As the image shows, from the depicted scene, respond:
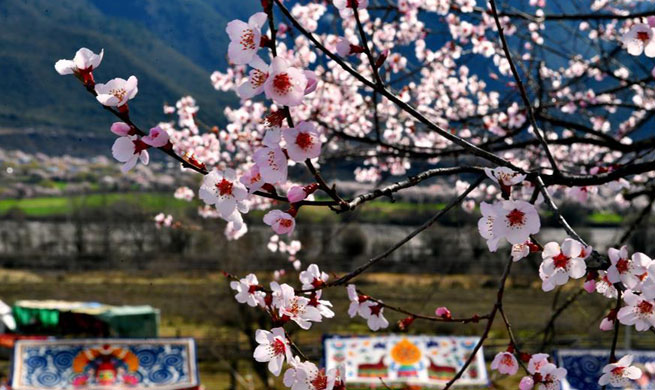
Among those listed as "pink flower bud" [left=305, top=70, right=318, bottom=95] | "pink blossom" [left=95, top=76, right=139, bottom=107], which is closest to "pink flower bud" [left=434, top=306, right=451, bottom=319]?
"pink flower bud" [left=305, top=70, right=318, bottom=95]

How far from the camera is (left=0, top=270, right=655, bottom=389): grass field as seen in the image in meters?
17.9

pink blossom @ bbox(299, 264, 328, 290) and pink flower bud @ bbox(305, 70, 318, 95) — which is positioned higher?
pink flower bud @ bbox(305, 70, 318, 95)

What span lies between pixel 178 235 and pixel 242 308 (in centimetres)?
2815

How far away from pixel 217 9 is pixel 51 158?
33792 mm

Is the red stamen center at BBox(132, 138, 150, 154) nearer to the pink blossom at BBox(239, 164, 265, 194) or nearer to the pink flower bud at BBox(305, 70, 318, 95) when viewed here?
the pink blossom at BBox(239, 164, 265, 194)

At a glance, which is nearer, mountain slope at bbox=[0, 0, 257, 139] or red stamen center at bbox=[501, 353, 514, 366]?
red stamen center at bbox=[501, 353, 514, 366]

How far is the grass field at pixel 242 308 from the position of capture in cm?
1792

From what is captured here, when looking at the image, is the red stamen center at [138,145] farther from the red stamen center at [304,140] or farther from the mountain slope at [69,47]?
the mountain slope at [69,47]

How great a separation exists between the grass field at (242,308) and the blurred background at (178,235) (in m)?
0.11

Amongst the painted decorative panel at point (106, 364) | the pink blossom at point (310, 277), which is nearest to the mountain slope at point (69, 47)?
the painted decorative panel at point (106, 364)

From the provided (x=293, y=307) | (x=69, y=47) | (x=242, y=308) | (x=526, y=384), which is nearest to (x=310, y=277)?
(x=293, y=307)

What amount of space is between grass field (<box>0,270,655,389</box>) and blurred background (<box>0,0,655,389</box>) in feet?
0.36

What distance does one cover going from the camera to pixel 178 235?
139 ft

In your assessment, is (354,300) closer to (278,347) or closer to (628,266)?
(278,347)
